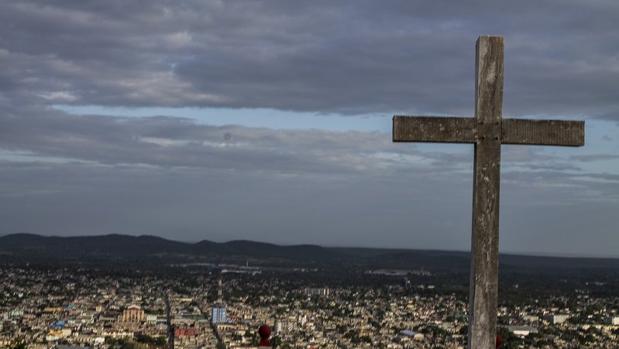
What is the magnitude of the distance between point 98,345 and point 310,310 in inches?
1085

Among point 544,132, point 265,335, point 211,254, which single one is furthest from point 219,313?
point 211,254

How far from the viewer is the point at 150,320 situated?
5784cm

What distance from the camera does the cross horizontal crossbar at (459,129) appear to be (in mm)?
6777

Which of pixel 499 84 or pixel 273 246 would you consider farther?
pixel 273 246

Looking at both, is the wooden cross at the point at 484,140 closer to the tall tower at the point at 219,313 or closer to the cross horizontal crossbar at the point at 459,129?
the cross horizontal crossbar at the point at 459,129

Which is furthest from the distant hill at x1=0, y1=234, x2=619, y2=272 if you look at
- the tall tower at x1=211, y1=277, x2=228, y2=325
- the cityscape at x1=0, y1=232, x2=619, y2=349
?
the tall tower at x1=211, y1=277, x2=228, y2=325

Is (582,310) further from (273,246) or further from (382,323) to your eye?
(273,246)

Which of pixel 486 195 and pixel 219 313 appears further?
pixel 219 313

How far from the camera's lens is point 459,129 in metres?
6.79

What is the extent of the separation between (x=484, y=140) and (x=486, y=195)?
0.32m

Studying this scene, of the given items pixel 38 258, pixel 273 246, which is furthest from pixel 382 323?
pixel 273 246

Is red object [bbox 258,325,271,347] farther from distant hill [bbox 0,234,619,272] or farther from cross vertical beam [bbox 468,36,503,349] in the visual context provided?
distant hill [bbox 0,234,619,272]

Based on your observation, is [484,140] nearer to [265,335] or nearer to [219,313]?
[265,335]

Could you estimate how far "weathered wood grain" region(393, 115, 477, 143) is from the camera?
22.2 ft
